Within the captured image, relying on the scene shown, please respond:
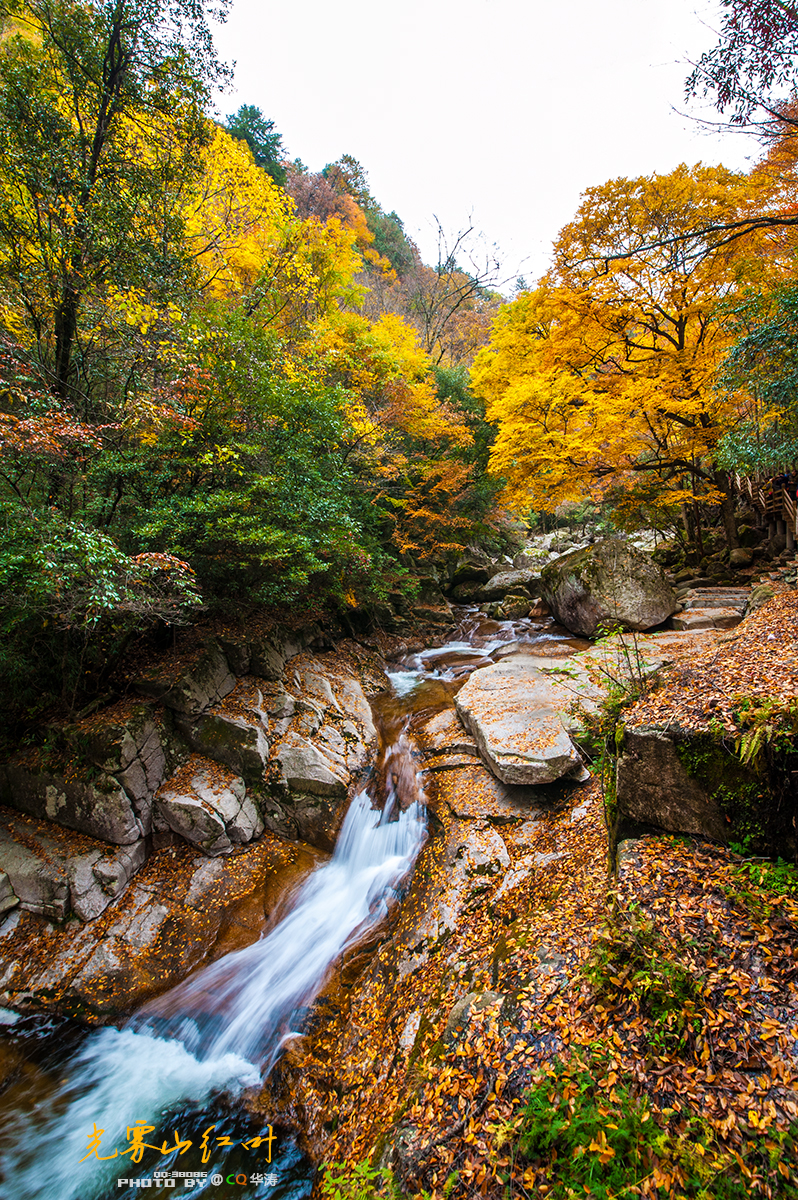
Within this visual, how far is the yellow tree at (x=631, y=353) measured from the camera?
30.8 feet

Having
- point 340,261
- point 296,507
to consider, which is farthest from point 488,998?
point 340,261

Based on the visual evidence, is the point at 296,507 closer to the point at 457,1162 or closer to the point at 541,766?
the point at 541,766

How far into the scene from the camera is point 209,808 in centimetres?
622

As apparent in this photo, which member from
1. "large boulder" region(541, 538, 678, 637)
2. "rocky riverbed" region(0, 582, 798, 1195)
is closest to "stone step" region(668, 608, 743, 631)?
"large boulder" region(541, 538, 678, 637)

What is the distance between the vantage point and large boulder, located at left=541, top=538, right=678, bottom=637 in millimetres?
11016

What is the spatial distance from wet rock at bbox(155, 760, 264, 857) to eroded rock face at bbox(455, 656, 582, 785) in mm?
3850

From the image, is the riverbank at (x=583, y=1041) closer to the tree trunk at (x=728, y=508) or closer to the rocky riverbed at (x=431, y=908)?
the rocky riverbed at (x=431, y=908)

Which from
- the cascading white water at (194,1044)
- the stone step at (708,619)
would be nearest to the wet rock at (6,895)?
the cascading white water at (194,1044)

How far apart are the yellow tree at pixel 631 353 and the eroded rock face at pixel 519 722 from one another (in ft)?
21.2

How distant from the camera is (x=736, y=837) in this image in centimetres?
331

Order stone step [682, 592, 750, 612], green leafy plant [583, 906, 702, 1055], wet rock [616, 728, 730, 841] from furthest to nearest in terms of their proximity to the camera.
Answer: stone step [682, 592, 750, 612]
wet rock [616, 728, 730, 841]
green leafy plant [583, 906, 702, 1055]

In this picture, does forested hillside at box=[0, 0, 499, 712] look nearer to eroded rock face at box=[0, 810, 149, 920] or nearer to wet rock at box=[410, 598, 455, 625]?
eroded rock face at box=[0, 810, 149, 920]

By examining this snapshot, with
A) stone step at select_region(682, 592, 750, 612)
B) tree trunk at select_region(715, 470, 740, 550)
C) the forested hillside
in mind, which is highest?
the forested hillside

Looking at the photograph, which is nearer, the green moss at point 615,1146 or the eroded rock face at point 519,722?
the green moss at point 615,1146
